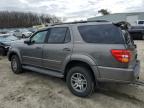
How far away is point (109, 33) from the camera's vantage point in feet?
13.6

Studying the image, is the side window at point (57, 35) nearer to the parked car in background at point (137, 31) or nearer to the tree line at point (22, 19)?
the parked car in background at point (137, 31)

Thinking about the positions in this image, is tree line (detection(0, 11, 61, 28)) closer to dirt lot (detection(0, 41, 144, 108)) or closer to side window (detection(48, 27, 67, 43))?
side window (detection(48, 27, 67, 43))

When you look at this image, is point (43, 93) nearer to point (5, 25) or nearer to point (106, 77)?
point (106, 77)

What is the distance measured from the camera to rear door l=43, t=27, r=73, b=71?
480 centimetres

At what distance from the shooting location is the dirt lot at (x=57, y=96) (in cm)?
418

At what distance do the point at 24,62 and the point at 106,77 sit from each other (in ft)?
10.9

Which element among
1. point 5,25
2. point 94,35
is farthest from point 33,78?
point 5,25

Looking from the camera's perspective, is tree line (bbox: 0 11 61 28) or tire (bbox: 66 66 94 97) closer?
tire (bbox: 66 66 94 97)

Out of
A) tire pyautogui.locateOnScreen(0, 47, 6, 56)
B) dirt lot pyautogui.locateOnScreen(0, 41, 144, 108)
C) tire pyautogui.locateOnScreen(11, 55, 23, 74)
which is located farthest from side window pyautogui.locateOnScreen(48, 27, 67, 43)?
tire pyautogui.locateOnScreen(0, 47, 6, 56)

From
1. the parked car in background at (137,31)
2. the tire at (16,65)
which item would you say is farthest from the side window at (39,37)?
the parked car in background at (137,31)

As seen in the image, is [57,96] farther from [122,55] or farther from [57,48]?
[122,55]

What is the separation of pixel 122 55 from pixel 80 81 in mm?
1296

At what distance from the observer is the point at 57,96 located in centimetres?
466

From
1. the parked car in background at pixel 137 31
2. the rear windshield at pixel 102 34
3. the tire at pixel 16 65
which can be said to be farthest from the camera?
the parked car in background at pixel 137 31
